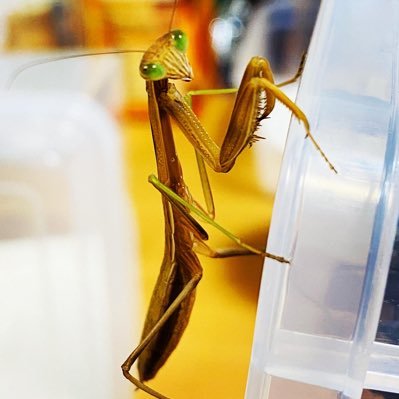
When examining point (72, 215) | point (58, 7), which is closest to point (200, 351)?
point (72, 215)

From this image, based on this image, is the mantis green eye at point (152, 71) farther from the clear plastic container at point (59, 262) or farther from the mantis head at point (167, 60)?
the clear plastic container at point (59, 262)

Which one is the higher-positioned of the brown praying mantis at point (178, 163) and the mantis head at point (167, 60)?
the mantis head at point (167, 60)

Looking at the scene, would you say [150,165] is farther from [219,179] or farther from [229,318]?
[229,318]

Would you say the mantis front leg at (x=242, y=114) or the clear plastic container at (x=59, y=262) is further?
the clear plastic container at (x=59, y=262)

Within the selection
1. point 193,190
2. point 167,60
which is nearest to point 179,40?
point 167,60

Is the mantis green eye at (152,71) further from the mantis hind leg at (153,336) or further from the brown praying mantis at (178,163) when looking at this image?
the mantis hind leg at (153,336)

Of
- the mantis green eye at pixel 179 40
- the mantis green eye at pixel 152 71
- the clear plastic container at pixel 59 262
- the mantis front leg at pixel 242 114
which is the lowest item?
the clear plastic container at pixel 59 262

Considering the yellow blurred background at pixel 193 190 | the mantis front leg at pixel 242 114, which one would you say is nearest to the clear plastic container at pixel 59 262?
the yellow blurred background at pixel 193 190
